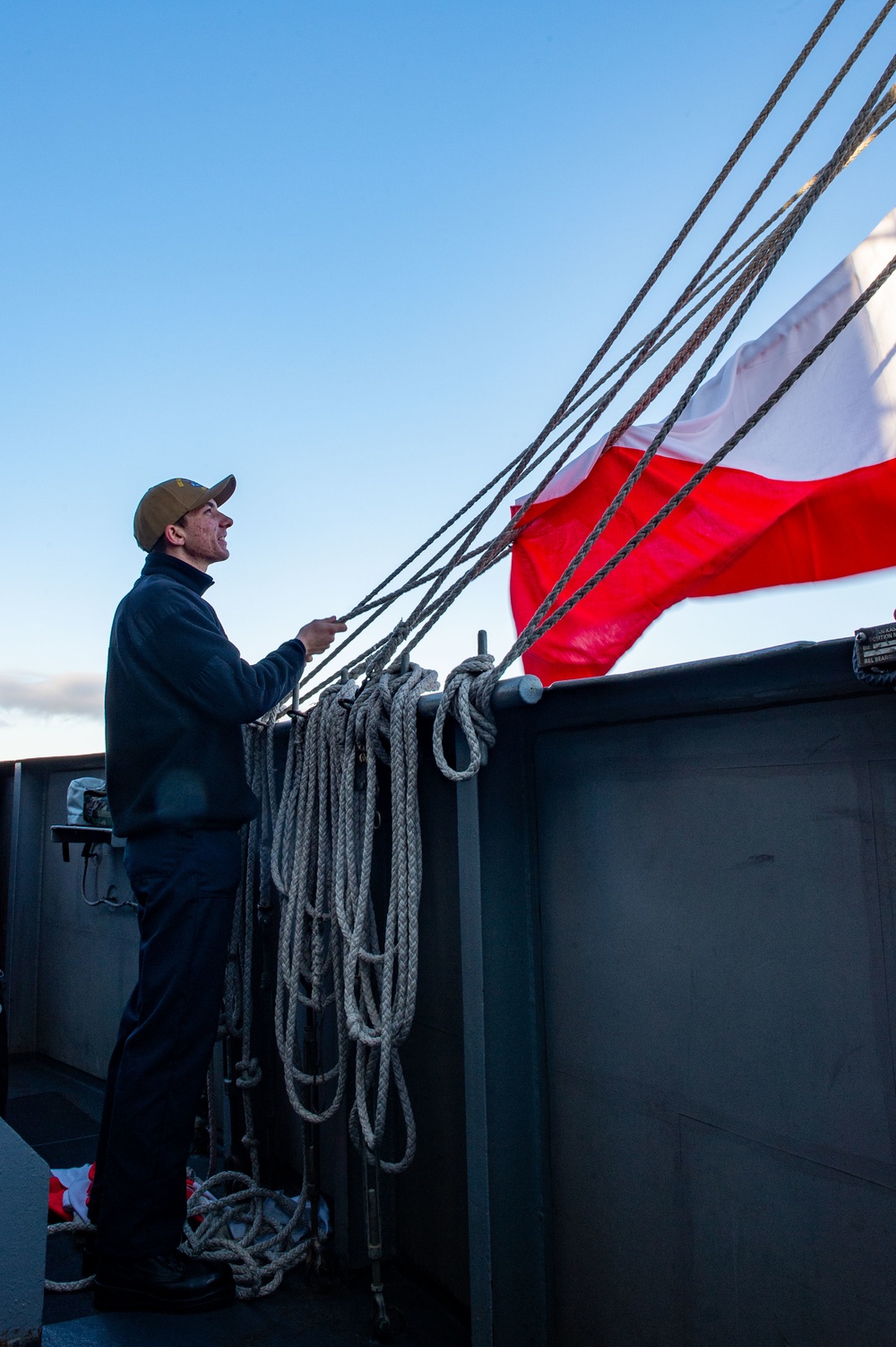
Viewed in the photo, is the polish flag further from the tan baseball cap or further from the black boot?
the black boot

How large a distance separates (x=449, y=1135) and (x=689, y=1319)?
0.63 meters

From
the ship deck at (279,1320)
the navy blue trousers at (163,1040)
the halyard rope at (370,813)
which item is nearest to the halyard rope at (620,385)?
the halyard rope at (370,813)

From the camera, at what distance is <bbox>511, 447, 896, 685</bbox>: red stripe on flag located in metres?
2.90

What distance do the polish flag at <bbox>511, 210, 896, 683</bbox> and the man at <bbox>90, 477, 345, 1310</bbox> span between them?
57.2 inches

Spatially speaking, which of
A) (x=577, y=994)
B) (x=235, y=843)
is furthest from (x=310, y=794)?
(x=577, y=994)

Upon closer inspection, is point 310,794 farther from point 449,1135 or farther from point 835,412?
point 835,412

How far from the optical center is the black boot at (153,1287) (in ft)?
5.87

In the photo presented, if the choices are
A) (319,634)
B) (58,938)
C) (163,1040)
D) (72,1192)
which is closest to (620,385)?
(319,634)

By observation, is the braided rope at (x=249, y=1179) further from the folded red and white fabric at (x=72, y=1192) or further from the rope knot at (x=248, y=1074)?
the folded red and white fabric at (x=72, y=1192)

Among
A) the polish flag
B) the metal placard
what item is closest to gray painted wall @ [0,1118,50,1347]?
the metal placard

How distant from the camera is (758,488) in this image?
3.01 metres

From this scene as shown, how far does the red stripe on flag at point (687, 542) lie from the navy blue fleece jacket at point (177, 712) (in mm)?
1311

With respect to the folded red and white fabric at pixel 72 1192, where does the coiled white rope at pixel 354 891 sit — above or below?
above

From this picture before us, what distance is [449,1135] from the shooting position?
6.15 feet
